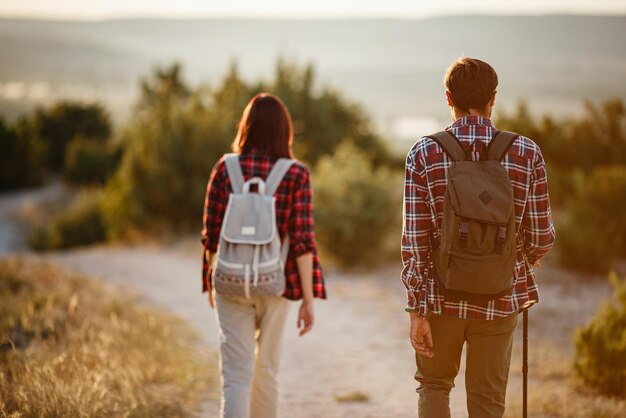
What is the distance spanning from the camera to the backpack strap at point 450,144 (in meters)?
2.89

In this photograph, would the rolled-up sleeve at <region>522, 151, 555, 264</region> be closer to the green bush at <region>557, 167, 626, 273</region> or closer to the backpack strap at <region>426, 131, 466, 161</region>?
the backpack strap at <region>426, 131, 466, 161</region>

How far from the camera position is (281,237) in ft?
11.7

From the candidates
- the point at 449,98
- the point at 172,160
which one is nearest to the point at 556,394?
the point at 449,98

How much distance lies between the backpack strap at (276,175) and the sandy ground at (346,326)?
7.13 feet

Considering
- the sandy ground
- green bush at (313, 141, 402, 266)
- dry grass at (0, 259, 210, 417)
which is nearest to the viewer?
dry grass at (0, 259, 210, 417)

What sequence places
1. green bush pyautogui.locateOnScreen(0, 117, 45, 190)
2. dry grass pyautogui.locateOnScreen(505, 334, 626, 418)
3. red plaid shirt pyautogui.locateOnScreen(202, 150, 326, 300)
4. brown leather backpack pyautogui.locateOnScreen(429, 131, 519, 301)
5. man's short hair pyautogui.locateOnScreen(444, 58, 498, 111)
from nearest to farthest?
brown leather backpack pyautogui.locateOnScreen(429, 131, 519, 301) → man's short hair pyautogui.locateOnScreen(444, 58, 498, 111) → red plaid shirt pyautogui.locateOnScreen(202, 150, 326, 300) → dry grass pyautogui.locateOnScreen(505, 334, 626, 418) → green bush pyautogui.locateOnScreen(0, 117, 45, 190)

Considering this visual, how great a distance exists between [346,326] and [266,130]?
4.75 meters

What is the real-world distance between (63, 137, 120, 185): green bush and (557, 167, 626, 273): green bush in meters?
21.5

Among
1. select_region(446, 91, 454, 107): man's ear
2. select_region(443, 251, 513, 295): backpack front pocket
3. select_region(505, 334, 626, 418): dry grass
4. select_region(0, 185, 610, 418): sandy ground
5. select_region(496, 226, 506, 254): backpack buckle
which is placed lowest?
select_region(0, 185, 610, 418): sandy ground

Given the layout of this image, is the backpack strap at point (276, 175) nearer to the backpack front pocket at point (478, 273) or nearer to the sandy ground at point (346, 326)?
the backpack front pocket at point (478, 273)

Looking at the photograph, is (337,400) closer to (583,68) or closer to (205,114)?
(205,114)

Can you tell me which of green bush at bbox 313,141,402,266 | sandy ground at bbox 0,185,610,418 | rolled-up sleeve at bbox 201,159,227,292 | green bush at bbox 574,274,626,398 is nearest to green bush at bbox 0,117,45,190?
sandy ground at bbox 0,185,610,418

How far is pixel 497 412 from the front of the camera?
3.04m

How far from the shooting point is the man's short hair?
2.92 meters
